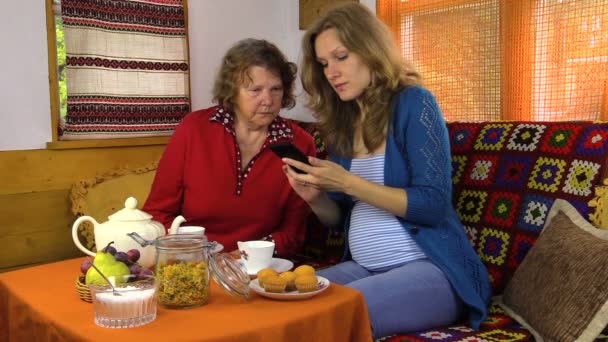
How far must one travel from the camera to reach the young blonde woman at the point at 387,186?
156cm

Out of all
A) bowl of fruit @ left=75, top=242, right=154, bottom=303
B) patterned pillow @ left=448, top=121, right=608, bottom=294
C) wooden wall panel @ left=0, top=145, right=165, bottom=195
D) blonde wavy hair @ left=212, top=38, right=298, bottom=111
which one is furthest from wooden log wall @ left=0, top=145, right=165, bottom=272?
patterned pillow @ left=448, top=121, right=608, bottom=294

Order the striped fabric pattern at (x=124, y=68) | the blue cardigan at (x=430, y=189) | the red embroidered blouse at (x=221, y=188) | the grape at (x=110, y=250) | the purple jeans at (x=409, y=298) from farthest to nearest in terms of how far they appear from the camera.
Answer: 1. the striped fabric pattern at (x=124, y=68)
2. the red embroidered blouse at (x=221, y=188)
3. the blue cardigan at (x=430, y=189)
4. the purple jeans at (x=409, y=298)
5. the grape at (x=110, y=250)

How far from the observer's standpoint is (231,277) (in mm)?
1132

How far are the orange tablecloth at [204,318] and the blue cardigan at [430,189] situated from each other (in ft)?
1.59

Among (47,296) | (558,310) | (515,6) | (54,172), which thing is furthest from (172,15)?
(558,310)

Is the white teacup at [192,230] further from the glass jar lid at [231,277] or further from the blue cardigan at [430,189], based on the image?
the blue cardigan at [430,189]

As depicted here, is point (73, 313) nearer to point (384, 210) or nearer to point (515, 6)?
point (384, 210)

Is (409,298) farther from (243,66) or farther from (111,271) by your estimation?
(243,66)

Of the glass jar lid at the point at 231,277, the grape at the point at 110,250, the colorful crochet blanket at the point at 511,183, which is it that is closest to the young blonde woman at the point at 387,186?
the colorful crochet blanket at the point at 511,183

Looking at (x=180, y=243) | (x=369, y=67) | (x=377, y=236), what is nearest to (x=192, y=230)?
(x=180, y=243)

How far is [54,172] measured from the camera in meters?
2.63

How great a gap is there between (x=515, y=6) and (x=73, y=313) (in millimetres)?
1883

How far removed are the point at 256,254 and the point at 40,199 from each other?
1.64m

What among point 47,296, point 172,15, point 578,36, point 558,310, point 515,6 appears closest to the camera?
point 47,296
